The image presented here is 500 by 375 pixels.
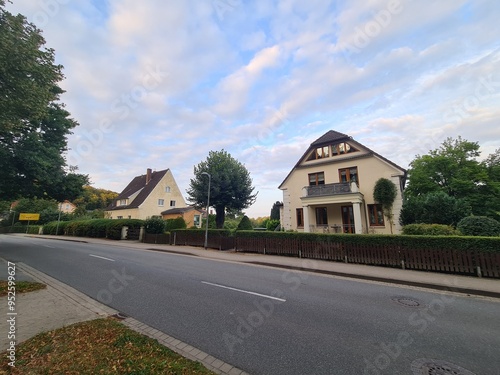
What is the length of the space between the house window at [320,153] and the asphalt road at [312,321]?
1725 centimetres

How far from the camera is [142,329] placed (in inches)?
167

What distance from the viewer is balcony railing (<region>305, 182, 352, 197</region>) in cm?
2053

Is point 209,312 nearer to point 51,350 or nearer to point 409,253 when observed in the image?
point 51,350

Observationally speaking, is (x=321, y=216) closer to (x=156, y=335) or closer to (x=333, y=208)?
(x=333, y=208)

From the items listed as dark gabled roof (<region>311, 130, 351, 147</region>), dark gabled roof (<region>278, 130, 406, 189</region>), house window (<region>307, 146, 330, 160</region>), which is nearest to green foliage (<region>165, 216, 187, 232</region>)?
dark gabled roof (<region>278, 130, 406, 189</region>)

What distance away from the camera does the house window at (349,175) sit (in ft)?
70.7

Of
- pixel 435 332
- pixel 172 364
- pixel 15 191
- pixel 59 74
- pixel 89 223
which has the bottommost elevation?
pixel 435 332

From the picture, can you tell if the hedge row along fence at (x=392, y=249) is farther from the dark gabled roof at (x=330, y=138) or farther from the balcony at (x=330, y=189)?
the dark gabled roof at (x=330, y=138)

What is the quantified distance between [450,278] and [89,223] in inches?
1458

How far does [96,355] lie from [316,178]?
22916mm

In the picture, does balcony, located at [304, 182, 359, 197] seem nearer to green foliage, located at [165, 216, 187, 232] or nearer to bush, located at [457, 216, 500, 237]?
bush, located at [457, 216, 500, 237]

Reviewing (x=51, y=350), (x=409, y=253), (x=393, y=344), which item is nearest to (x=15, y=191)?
(x=51, y=350)

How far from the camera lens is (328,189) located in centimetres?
2127

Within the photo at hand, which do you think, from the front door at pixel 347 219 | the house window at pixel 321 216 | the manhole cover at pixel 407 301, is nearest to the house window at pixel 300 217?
the house window at pixel 321 216
